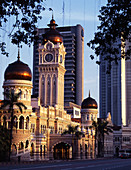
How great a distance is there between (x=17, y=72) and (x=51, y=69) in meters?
28.9

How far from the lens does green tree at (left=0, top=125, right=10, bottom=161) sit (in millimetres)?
70713

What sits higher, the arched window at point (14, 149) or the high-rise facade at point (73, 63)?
the high-rise facade at point (73, 63)

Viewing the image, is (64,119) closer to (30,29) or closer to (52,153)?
(52,153)

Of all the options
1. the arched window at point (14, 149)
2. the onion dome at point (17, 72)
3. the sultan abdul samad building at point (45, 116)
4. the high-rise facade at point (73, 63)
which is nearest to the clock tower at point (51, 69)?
the sultan abdul samad building at point (45, 116)

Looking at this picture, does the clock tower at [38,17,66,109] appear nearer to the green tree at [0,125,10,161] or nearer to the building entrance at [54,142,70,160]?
the building entrance at [54,142,70,160]

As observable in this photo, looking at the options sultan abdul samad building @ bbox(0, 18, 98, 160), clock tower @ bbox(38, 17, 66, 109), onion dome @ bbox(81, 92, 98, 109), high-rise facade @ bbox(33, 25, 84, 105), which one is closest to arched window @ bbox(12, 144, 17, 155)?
sultan abdul samad building @ bbox(0, 18, 98, 160)

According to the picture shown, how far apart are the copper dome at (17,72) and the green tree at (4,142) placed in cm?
1104

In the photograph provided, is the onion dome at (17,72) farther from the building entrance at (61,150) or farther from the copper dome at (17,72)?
the building entrance at (61,150)

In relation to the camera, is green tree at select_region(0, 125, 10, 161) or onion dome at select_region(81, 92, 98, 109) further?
onion dome at select_region(81, 92, 98, 109)

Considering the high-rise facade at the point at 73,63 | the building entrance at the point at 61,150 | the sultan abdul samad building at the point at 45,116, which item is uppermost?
the high-rise facade at the point at 73,63

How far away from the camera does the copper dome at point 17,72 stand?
81469 millimetres

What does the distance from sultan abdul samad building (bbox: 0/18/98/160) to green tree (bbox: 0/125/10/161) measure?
203 centimetres

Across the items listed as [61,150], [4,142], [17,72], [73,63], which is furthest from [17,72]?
[73,63]

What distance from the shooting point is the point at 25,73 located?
269ft
